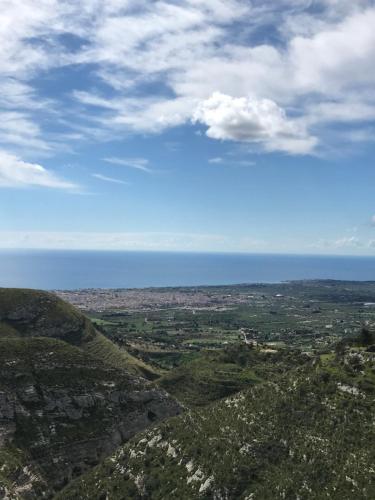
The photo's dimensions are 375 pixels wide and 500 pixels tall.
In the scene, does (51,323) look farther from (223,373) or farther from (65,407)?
(65,407)

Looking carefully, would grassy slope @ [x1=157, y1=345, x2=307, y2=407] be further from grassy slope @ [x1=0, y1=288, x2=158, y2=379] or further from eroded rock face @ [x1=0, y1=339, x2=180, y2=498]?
eroded rock face @ [x1=0, y1=339, x2=180, y2=498]

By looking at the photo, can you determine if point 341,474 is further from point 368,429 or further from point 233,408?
point 233,408

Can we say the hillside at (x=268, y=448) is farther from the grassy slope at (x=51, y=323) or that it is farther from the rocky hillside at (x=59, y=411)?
the grassy slope at (x=51, y=323)

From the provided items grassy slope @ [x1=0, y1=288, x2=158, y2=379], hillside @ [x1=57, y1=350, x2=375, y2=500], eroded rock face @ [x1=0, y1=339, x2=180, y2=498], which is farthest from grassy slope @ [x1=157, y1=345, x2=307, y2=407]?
hillside @ [x1=57, y1=350, x2=375, y2=500]

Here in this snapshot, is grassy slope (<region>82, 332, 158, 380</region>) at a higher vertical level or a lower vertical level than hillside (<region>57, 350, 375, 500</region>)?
lower

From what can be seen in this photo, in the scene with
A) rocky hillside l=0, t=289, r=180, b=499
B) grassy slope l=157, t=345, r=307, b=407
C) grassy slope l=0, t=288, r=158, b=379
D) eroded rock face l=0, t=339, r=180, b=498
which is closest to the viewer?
rocky hillside l=0, t=289, r=180, b=499

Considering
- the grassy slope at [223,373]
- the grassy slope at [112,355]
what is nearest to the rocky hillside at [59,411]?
the grassy slope at [223,373]

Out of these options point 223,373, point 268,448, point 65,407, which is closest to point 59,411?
point 65,407
